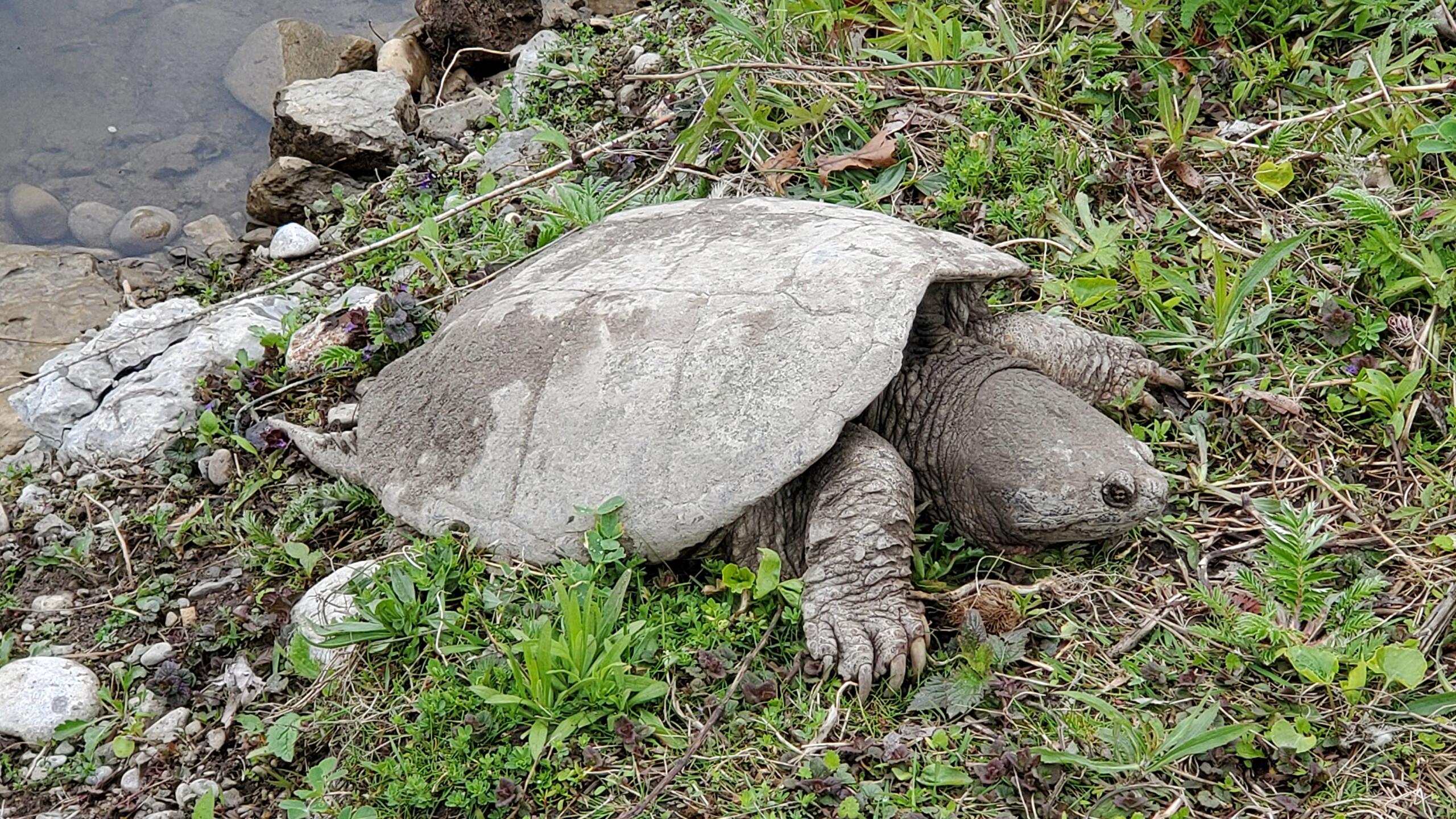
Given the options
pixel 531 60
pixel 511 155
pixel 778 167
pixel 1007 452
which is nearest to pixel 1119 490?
pixel 1007 452

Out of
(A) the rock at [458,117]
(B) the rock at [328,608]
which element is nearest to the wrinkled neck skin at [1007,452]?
(B) the rock at [328,608]

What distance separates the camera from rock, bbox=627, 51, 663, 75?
209 inches

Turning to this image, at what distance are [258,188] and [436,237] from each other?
1993mm

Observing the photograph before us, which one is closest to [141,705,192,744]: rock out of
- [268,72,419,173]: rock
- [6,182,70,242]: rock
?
[268,72,419,173]: rock

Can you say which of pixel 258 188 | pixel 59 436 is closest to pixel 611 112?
pixel 258 188

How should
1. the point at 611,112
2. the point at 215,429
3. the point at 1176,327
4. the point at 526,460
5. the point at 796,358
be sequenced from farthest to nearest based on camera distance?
1. the point at 611,112
2. the point at 215,429
3. the point at 1176,327
4. the point at 526,460
5. the point at 796,358

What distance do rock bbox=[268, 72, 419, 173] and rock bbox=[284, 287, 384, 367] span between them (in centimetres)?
176

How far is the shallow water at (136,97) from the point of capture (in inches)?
266

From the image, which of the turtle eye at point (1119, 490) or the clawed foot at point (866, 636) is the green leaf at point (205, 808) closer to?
the clawed foot at point (866, 636)

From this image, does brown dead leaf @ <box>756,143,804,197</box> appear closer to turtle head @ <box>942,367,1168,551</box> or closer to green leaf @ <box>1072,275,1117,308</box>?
green leaf @ <box>1072,275,1117,308</box>

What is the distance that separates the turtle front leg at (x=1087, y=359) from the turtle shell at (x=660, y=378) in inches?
9.0

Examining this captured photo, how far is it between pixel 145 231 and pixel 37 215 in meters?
0.87

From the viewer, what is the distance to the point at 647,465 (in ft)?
9.14

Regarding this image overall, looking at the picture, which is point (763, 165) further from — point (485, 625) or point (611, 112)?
point (485, 625)
